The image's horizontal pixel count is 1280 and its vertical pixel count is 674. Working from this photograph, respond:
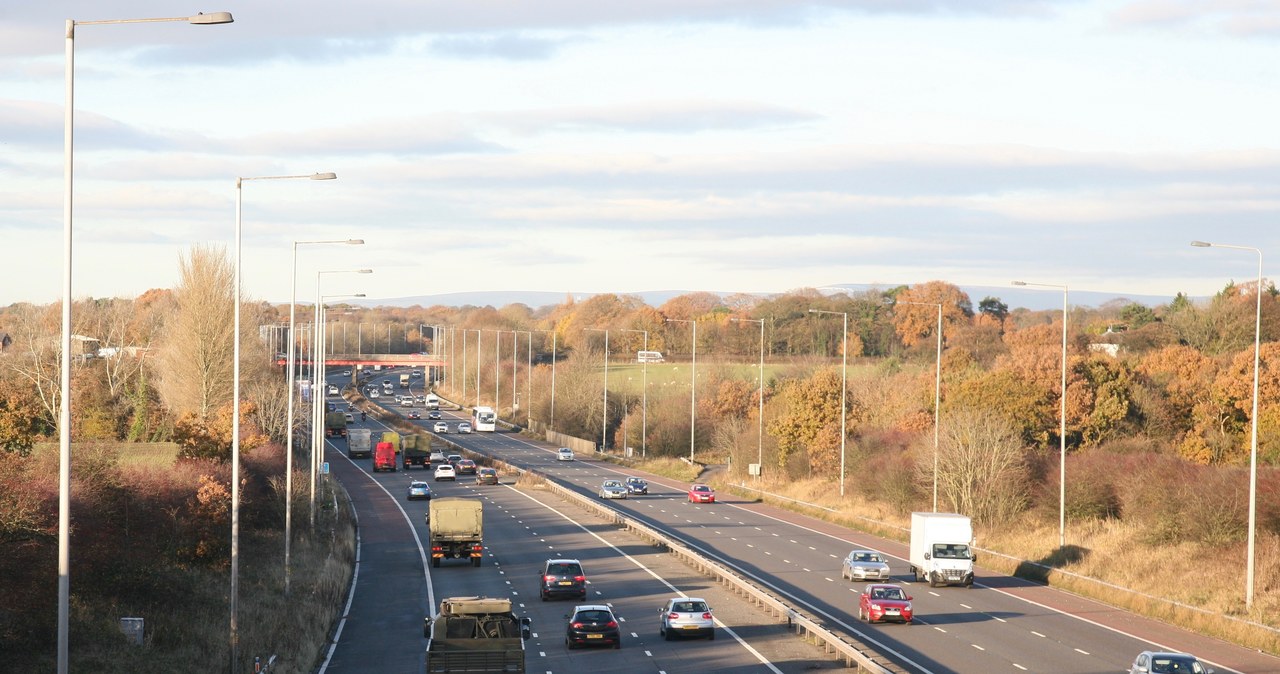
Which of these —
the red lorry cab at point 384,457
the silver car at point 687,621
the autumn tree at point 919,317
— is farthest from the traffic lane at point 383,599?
the autumn tree at point 919,317

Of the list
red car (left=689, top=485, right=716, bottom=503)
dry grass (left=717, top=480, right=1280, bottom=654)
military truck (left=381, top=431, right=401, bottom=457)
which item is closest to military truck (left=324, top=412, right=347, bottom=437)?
military truck (left=381, top=431, right=401, bottom=457)

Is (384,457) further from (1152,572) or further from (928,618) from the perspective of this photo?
(928,618)

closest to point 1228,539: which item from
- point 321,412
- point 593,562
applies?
point 593,562

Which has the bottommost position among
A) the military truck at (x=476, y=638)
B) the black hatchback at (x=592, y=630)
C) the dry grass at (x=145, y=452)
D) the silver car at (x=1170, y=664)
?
the black hatchback at (x=592, y=630)

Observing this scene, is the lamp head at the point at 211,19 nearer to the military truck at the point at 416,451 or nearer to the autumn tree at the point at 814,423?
the autumn tree at the point at 814,423

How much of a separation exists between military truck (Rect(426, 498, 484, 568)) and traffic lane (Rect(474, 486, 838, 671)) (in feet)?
5.27

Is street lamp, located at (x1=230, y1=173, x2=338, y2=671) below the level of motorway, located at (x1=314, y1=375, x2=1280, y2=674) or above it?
above

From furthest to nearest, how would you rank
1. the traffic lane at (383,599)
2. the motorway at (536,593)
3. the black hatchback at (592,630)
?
the black hatchback at (592,630) < the traffic lane at (383,599) < the motorway at (536,593)

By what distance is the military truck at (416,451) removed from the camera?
338ft

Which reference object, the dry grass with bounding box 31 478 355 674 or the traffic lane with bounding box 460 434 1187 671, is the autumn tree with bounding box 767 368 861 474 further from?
the dry grass with bounding box 31 478 355 674

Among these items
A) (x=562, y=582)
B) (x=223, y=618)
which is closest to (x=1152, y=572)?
(x=562, y=582)

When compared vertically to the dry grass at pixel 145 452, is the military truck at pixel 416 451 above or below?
below

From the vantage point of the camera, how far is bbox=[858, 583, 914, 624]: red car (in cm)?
3688

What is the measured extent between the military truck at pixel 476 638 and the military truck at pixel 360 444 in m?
83.7
